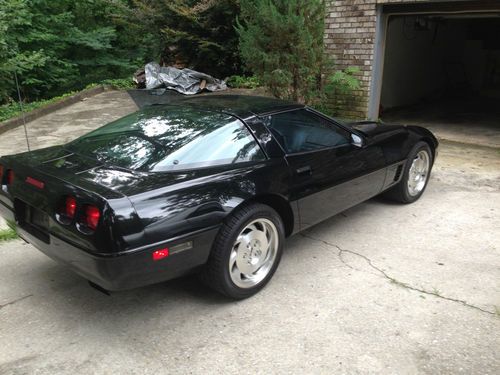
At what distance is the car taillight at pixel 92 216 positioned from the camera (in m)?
2.47

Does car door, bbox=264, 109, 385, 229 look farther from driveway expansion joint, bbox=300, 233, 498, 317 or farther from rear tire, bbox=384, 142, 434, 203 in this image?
rear tire, bbox=384, 142, 434, 203

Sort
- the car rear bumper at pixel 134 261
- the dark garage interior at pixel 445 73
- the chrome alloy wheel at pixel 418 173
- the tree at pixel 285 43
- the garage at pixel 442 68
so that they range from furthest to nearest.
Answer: the dark garage interior at pixel 445 73 → the garage at pixel 442 68 → the tree at pixel 285 43 → the chrome alloy wheel at pixel 418 173 → the car rear bumper at pixel 134 261

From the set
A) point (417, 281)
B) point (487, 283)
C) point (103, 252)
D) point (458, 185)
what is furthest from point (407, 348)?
point (458, 185)

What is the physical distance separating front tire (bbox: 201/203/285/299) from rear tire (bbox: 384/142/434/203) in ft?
6.70

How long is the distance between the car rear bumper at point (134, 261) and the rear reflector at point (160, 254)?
20 millimetres

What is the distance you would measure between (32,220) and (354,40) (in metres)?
6.56

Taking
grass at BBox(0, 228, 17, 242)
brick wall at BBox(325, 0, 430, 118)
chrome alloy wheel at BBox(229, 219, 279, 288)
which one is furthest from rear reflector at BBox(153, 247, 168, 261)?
brick wall at BBox(325, 0, 430, 118)

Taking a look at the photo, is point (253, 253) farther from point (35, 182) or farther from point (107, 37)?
point (107, 37)

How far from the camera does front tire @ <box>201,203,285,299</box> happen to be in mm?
2902

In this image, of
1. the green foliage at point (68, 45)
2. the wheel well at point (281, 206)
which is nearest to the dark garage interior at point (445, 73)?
the wheel well at point (281, 206)

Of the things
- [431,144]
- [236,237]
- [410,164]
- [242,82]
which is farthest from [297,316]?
[242,82]

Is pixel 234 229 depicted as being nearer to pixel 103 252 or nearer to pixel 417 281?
pixel 103 252

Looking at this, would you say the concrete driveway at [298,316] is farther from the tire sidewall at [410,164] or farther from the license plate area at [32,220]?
the tire sidewall at [410,164]

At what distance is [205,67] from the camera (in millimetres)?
12961
